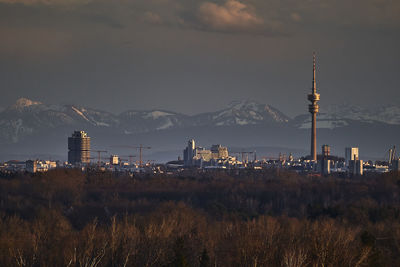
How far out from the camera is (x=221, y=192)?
139 m

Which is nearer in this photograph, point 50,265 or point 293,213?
point 50,265

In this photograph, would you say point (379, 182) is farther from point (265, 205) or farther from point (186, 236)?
point (186, 236)

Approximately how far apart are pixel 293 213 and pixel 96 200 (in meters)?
26.6

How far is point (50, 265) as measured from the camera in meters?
58.7

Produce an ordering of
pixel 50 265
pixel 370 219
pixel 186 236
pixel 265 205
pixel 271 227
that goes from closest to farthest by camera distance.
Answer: pixel 50 265
pixel 186 236
pixel 271 227
pixel 370 219
pixel 265 205

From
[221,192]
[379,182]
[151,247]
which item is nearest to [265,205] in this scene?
[221,192]

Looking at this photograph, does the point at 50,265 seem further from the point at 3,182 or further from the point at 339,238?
the point at 3,182

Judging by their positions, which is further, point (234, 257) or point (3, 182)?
point (3, 182)

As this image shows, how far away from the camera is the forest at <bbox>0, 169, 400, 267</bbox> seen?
59.6 m

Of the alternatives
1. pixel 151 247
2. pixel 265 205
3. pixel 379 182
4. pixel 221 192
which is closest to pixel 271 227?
pixel 151 247

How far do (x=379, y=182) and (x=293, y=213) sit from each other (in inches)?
1380

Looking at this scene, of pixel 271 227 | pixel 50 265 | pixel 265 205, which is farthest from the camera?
pixel 265 205

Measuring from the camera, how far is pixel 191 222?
8688cm

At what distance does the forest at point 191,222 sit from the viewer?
5956 cm
